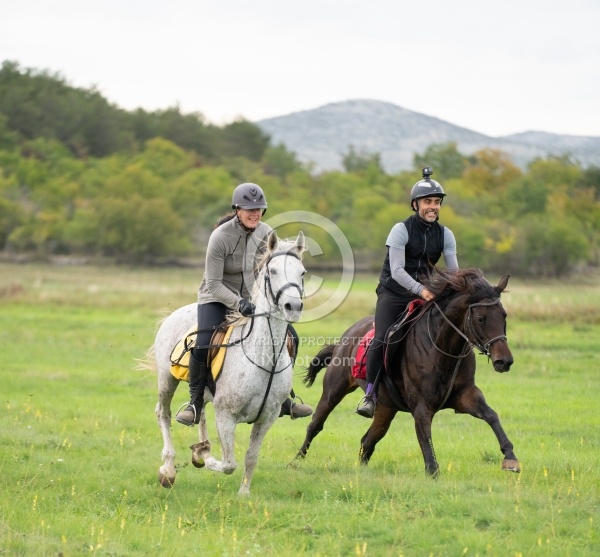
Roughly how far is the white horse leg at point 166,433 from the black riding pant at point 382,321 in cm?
241

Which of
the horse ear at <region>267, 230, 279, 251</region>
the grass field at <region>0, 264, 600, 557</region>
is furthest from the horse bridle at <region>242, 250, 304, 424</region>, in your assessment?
the grass field at <region>0, 264, 600, 557</region>

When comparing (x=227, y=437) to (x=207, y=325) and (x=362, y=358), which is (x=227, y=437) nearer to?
(x=207, y=325)

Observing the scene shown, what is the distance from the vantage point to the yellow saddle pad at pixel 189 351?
374 inches

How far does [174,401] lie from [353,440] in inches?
212

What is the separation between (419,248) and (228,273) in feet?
7.62

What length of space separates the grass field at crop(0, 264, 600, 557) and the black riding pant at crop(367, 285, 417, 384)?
4.11ft

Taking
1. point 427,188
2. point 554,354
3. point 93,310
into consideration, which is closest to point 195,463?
point 427,188

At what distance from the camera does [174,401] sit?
1755cm

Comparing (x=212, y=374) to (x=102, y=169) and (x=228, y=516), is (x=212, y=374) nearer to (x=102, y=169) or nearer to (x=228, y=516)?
(x=228, y=516)

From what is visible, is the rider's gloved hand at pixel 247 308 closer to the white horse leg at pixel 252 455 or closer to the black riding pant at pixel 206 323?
the black riding pant at pixel 206 323

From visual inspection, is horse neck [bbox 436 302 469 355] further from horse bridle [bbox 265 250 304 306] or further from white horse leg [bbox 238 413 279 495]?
horse bridle [bbox 265 250 304 306]

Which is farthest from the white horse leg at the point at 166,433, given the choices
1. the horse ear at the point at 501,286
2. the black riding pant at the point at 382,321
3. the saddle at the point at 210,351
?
the horse ear at the point at 501,286

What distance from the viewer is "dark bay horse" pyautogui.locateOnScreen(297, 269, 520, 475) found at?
940 cm

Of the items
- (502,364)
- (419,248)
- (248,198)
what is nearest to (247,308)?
(248,198)
